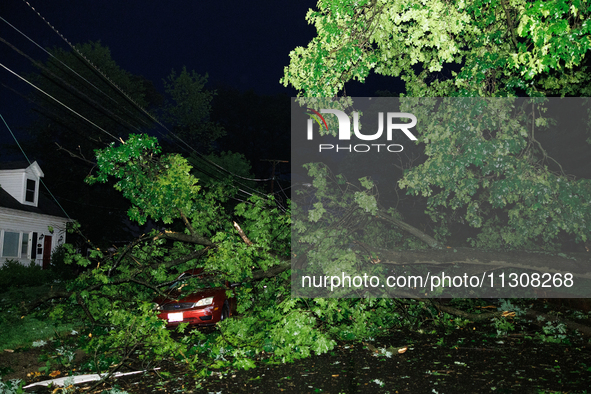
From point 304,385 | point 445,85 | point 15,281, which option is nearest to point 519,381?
point 304,385

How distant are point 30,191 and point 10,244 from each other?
3.35 m

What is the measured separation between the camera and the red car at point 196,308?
955cm

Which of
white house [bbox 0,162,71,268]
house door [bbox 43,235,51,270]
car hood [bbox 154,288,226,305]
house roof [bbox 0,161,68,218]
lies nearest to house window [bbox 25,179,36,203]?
white house [bbox 0,162,71,268]

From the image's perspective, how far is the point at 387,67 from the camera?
9656mm

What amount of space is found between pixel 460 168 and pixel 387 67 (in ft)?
9.21

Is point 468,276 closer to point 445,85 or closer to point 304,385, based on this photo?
point 445,85

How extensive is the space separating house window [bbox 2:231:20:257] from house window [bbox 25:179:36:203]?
2243 millimetres

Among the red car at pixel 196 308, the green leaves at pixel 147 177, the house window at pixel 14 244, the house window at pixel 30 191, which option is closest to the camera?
the red car at pixel 196 308

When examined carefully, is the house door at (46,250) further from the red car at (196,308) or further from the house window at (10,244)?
the red car at (196,308)

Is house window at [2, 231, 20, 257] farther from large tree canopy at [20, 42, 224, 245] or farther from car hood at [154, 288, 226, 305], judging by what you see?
car hood at [154, 288, 226, 305]

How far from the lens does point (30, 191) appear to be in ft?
83.5

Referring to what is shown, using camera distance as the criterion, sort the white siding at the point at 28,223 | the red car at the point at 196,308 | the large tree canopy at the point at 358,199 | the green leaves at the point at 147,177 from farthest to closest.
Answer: the white siding at the point at 28,223, the green leaves at the point at 147,177, the red car at the point at 196,308, the large tree canopy at the point at 358,199

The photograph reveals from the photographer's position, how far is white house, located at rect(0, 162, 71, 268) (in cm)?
2325

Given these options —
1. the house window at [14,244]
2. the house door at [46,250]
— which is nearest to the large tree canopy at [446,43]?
the house window at [14,244]
